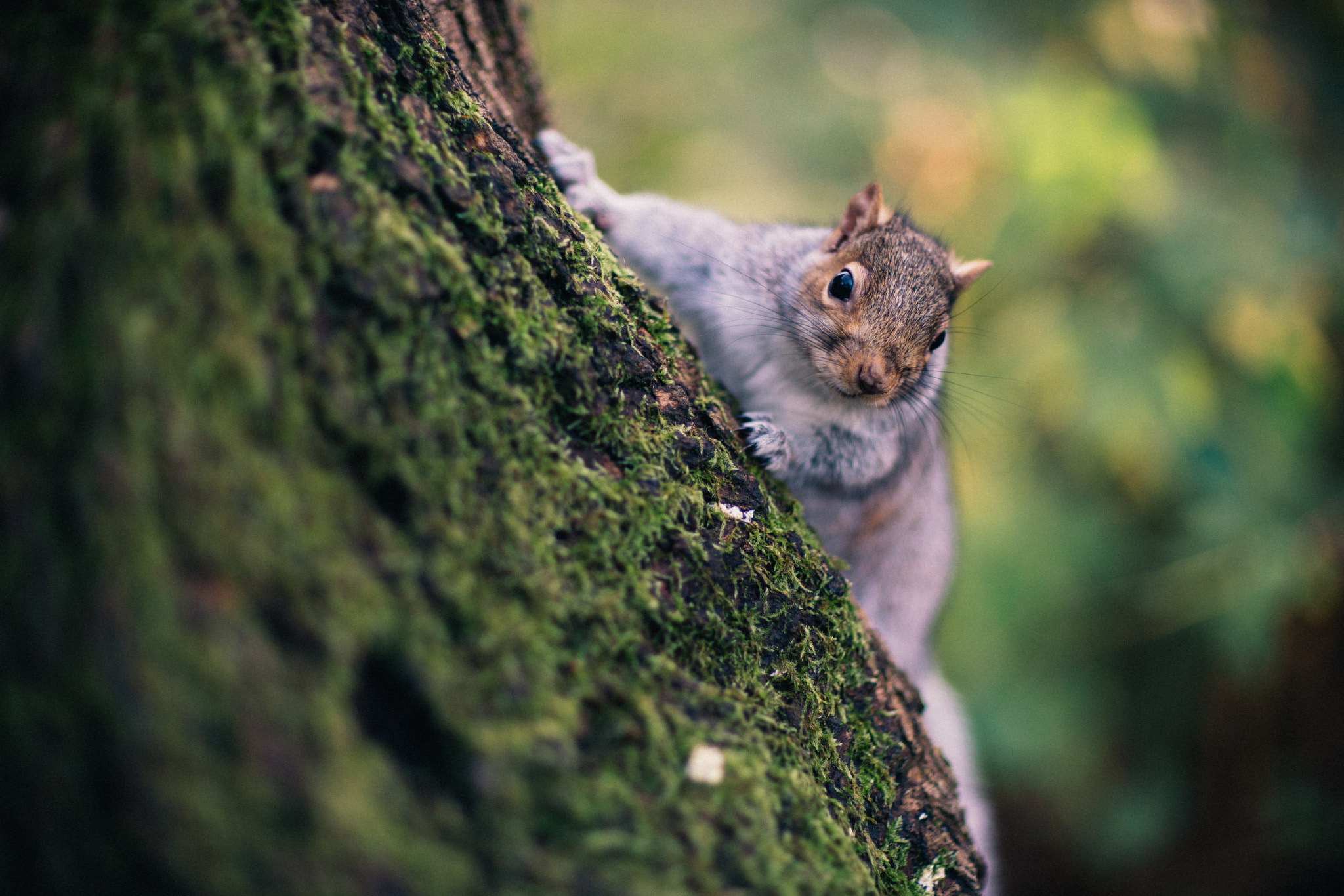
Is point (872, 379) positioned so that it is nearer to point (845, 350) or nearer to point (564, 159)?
point (845, 350)

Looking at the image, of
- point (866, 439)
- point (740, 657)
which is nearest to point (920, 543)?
point (866, 439)

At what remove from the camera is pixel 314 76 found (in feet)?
3.69

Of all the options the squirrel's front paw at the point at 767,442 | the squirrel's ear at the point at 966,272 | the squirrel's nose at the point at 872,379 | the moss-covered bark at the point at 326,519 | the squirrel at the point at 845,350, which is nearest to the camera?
the moss-covered bark at the point at 326,519

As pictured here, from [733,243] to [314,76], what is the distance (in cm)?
195

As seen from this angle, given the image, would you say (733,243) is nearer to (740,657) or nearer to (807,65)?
(740,657)

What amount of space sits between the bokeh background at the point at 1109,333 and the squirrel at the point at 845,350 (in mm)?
1195

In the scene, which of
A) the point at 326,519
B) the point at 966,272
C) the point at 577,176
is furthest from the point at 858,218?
the point at 326,519

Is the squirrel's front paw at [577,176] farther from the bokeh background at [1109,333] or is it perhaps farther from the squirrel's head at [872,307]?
the bokeh background at [1109,333]

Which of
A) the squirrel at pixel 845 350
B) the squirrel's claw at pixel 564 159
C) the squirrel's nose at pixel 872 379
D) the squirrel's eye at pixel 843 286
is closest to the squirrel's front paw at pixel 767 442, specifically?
the squirrel at pixel 845 350

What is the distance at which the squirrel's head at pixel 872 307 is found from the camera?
2.50 m

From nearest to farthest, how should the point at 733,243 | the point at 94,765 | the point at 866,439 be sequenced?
1. the point at 94,765
2. the point at 866,439
3. the point at 733,243

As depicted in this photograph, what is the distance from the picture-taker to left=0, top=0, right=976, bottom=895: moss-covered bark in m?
0.78

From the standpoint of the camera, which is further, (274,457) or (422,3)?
(422,3)

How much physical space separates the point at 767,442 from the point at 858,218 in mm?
1042
